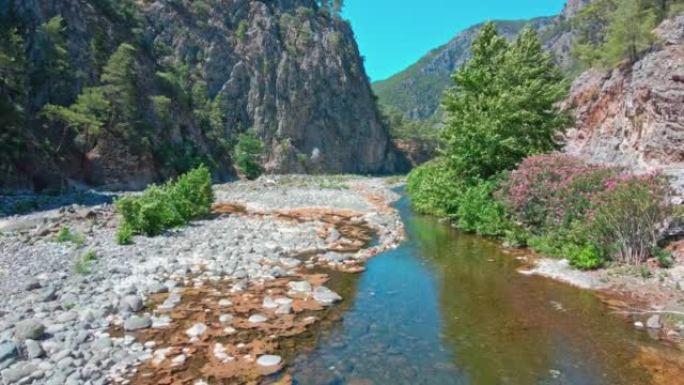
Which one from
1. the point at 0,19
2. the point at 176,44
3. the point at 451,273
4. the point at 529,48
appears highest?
the point at 176,44

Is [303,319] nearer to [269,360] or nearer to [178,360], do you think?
[269,360]

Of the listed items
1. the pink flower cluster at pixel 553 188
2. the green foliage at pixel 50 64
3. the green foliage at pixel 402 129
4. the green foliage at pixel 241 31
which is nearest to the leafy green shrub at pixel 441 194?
the pink flower cluster at pixel 553 188

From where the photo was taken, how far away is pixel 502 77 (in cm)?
2081

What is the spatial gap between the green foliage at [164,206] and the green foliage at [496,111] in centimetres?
1167

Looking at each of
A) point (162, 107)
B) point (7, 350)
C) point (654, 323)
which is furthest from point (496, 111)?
point (162, 107)

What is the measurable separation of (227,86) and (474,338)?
78704 mm

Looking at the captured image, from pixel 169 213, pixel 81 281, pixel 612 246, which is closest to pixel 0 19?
pixel 169 213

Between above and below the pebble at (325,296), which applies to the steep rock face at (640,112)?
above

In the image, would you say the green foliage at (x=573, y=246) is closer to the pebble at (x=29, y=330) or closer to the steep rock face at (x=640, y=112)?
the steep rock face at (x=640, y=112)

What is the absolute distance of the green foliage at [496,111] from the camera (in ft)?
64.6

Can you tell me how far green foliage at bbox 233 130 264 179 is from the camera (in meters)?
63.8

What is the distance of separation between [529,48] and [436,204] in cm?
931

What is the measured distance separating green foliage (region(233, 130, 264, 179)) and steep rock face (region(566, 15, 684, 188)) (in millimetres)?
43211

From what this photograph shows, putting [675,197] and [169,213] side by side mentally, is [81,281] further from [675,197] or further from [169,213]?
[675,197]
